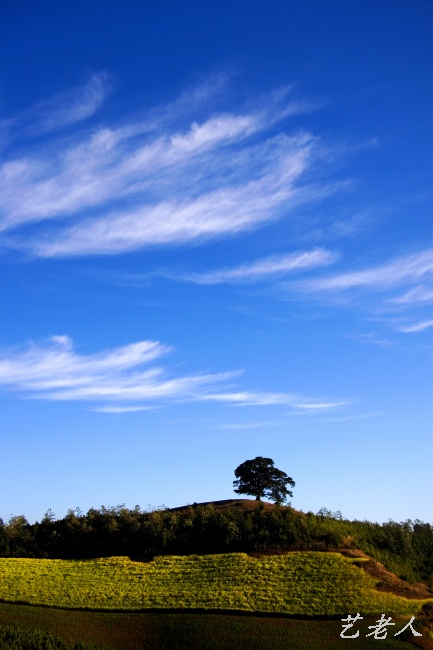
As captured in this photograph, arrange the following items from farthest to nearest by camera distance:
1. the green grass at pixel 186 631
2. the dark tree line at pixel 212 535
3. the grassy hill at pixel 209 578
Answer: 1. the dark tree line at pixel 212 535
2. the grassy hill at pixel 209 578
3. the green grass at pixel 186 631

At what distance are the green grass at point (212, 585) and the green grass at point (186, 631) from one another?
157 centimetres

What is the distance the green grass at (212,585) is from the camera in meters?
48.2

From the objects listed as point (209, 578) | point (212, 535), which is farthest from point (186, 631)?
point (212, 535)

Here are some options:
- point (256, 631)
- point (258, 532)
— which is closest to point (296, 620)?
point (256, 631)

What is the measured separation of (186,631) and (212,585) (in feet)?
24.6

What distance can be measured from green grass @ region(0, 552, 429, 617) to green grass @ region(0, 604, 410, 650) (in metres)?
1.57

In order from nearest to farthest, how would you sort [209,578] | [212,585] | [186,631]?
[186,631] → [212,585] → [209,578]

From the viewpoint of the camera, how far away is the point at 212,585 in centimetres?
5188

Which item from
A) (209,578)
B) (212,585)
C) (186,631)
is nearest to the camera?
(186,631)

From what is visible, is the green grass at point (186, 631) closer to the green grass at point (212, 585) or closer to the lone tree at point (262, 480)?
the green grass at point (212, 585)

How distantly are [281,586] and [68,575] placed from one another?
21004mm

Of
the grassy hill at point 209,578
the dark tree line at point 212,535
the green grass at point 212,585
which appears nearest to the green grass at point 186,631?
the grassy hill at point 209,578

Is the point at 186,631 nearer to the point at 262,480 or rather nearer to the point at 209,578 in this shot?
the point at 209,578

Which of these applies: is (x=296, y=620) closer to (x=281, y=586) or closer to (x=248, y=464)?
(x=281, y=586)
